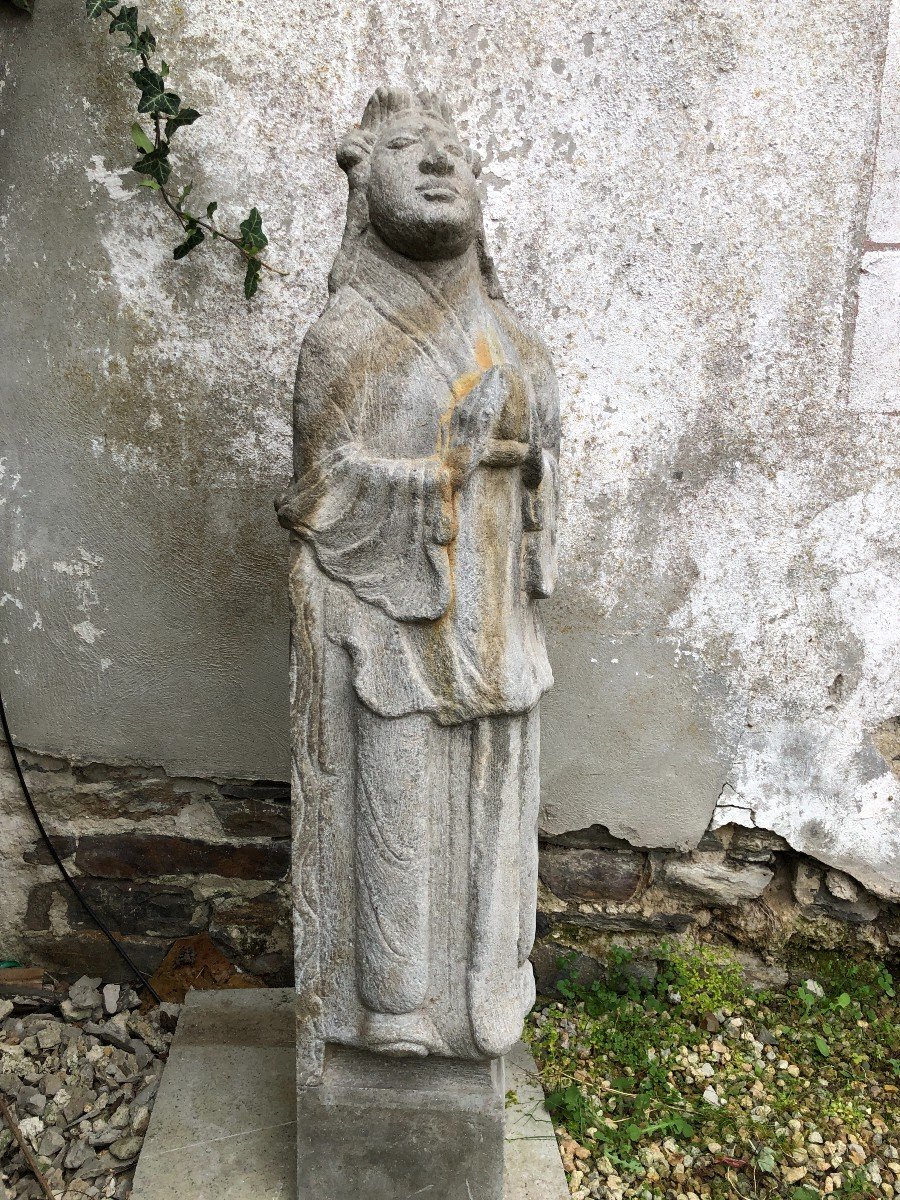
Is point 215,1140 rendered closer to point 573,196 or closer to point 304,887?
point 304,887

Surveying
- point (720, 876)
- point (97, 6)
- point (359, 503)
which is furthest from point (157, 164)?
point (720, 876)

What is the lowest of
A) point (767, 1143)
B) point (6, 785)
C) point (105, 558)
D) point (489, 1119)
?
point (767, 1143)

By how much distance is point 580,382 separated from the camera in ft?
9.98

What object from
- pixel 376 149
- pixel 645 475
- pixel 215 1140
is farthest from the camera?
pixel 645 475

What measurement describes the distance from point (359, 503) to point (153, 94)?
1558mm

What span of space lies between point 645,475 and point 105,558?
6.10 ft

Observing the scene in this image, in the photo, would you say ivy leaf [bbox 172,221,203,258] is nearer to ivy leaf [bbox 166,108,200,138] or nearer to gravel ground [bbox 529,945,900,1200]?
ivy leaf [bbox 166,108,200,138]

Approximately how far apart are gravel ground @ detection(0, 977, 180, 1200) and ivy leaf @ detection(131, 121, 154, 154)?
283 centimetres

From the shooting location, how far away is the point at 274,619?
317cm

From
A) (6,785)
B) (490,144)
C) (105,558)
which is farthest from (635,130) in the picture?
(6,785)

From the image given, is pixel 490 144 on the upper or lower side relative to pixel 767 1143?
upper

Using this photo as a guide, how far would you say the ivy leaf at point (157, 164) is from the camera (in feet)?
8.89

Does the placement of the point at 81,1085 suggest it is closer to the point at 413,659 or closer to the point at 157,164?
the point at 413,659

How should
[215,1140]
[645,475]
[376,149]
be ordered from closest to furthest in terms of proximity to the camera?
[376,149] → [215,1140] → [645,475]
